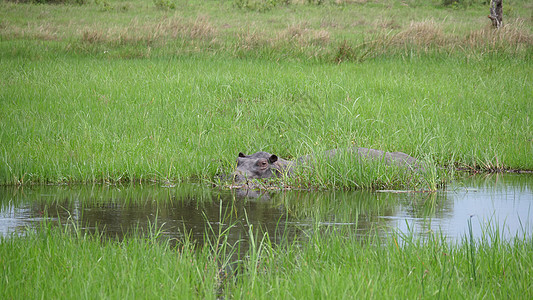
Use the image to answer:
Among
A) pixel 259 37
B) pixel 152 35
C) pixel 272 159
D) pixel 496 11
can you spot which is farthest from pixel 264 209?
pixel 496 11

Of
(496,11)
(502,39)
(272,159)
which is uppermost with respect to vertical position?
(496,11)

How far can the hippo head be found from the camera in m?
6.96

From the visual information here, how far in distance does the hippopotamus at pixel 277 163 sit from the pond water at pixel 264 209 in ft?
1.05

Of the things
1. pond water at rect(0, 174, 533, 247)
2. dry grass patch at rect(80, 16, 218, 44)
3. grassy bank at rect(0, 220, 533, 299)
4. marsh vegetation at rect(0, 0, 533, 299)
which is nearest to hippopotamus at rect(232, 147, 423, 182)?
marsh vegetation at rect(0, 0, 533, 299)

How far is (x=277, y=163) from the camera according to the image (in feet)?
23.3

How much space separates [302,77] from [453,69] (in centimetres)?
366

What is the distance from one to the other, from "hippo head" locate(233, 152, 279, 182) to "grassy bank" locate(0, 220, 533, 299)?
283cm

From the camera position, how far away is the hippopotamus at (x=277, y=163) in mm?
6957

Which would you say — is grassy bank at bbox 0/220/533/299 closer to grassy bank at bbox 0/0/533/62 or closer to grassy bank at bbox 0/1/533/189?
grassy bank at bbox 0/1/533/189

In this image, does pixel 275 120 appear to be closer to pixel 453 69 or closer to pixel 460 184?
pixel 460 184

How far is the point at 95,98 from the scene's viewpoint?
10469 mm

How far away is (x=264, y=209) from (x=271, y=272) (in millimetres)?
2160

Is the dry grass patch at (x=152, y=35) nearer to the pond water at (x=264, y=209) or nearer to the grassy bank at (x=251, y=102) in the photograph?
the grassy bank at (x=251, y=102)

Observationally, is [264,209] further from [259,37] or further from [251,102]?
[259,37]
